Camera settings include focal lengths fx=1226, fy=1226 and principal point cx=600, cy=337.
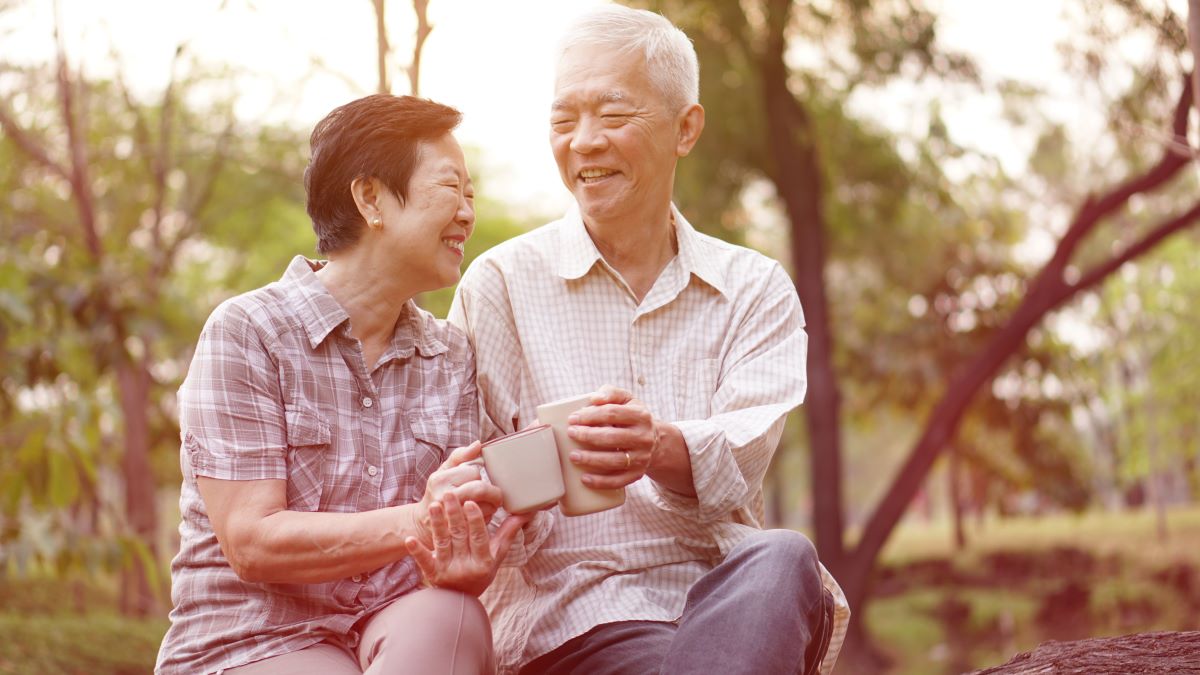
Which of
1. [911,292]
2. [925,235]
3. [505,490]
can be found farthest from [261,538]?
[911,292]

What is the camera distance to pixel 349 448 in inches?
97.5

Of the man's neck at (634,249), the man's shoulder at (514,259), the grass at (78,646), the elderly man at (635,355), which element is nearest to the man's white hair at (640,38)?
the elderly man at (635,355)

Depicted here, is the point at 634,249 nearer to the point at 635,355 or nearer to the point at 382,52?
the point at 635,355

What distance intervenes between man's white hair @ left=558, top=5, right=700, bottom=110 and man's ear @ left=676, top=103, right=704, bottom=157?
6cm

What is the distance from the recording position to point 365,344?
2.62 metres

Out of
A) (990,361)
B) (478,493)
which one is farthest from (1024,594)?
(478,493)

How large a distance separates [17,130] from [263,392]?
5.93 metres

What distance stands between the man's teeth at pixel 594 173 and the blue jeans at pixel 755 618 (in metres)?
1.04

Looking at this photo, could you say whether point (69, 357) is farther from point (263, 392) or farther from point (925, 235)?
point (925, 235)

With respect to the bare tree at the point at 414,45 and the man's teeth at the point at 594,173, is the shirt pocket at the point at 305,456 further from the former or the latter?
the bare tree at the point at 414,45

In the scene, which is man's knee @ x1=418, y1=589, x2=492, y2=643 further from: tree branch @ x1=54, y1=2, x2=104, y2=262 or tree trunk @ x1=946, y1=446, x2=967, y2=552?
tree trunk @ x1=946, y1=446, x2=967, y2=552

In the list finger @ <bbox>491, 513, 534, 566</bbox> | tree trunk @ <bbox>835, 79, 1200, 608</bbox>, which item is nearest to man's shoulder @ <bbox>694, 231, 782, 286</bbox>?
finger @ <bbox>491, 513, 534, 566</bbox>

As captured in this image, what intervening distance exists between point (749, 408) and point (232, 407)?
1134 millimetres

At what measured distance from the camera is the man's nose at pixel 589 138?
2.96m
